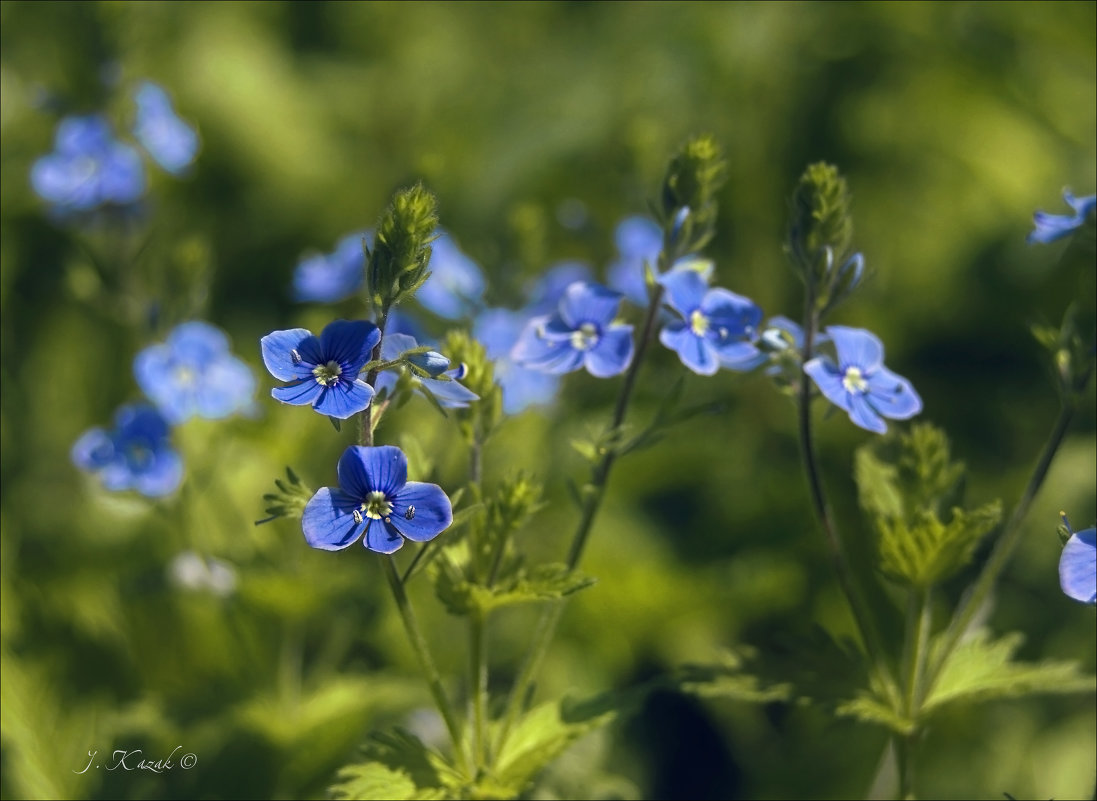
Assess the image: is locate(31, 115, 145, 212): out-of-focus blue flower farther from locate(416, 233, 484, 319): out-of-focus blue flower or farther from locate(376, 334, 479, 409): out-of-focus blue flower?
locate(376, 334, 479, 409): out-of-focus blue flower

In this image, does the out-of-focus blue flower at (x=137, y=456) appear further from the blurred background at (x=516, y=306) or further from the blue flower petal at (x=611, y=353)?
the blue flower petal at (x=611, y=353)

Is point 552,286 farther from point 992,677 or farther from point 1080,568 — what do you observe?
point 1080,568

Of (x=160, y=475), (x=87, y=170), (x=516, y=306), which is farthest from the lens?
(x=87, y=170)

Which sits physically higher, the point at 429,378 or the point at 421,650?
the point at 429,378

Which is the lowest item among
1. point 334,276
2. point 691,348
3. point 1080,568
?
point 1080,568

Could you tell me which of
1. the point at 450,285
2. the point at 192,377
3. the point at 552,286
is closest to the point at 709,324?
the point at 450,285

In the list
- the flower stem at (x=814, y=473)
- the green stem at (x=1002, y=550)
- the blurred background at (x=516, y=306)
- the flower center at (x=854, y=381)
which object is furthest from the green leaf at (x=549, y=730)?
the flower center at (x=854, y=381)
